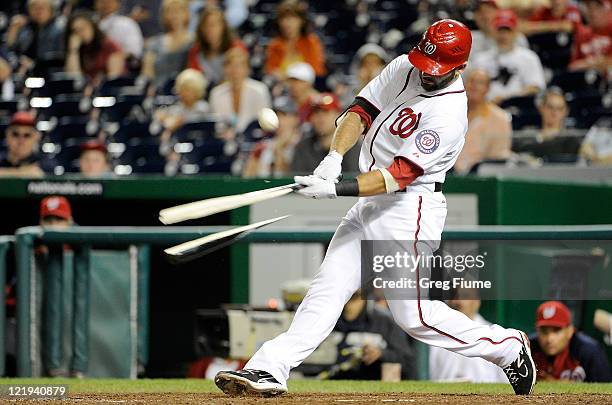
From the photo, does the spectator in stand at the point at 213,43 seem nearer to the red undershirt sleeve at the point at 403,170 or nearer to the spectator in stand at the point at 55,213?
the spectator in stand at the point at 55,213

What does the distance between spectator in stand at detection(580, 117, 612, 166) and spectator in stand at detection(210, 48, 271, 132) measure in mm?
2708

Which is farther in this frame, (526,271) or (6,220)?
(6,220)

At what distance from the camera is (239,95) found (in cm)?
1068

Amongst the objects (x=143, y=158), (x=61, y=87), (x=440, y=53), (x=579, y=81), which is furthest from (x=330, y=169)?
(x=61, y=87)

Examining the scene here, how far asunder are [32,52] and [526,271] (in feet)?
20.7

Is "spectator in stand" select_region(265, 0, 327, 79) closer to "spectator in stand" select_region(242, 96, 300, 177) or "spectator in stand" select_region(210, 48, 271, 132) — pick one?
"spectator in stand" select_region(210, 48, 271, 132)

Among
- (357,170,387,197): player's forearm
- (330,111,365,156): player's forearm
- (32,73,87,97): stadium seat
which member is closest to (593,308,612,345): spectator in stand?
(330,111,365,156): player's forearm

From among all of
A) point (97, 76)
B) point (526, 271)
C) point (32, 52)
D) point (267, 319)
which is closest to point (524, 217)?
point (526, 271)

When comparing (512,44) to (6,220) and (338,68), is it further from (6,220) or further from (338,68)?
(6,220)

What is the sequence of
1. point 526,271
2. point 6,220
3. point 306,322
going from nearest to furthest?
point 306,322 < point 526,271 < point 6,220

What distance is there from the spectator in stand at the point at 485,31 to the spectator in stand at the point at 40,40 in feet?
12.9

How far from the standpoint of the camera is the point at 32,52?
486 inches

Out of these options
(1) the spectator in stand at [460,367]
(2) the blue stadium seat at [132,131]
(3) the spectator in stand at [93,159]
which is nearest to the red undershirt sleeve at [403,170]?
(1) the spectator in stand at [460,367]

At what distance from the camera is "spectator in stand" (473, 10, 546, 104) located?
1080 cm
